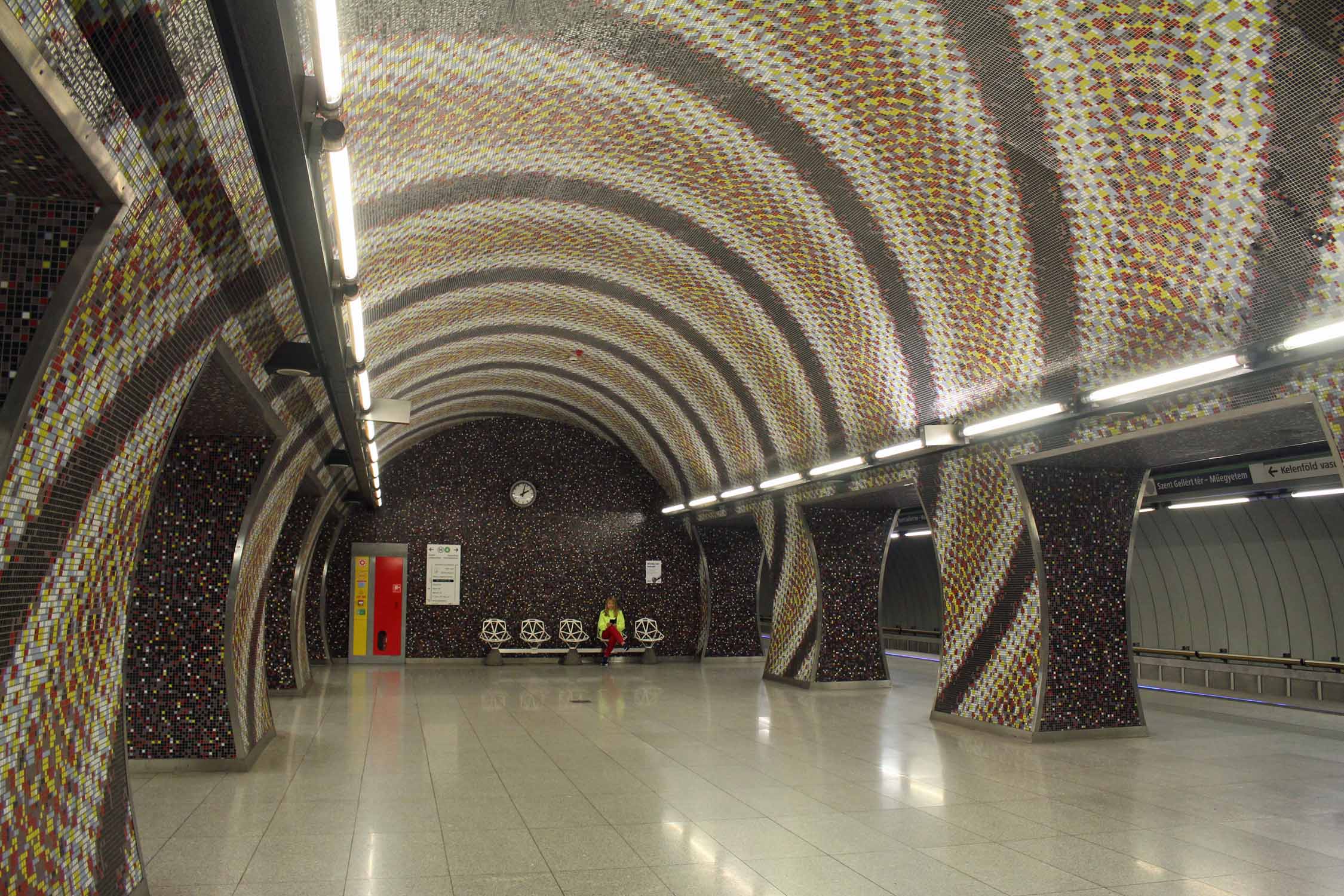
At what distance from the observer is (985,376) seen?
935 centimetres

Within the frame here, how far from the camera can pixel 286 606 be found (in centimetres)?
1498

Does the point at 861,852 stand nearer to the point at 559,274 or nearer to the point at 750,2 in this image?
the point at 750,2

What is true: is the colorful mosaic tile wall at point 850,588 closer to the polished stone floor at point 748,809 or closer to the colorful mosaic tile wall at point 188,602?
the polished stone floor at point 748,809

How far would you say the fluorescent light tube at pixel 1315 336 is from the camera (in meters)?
5.71

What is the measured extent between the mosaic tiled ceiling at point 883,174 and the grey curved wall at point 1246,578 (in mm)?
6798

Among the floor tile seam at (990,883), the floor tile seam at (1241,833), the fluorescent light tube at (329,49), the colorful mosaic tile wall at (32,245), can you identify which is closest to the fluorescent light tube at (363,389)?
the colorful mosaic tile wall at (32,245)

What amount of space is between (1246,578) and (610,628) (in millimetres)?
11368

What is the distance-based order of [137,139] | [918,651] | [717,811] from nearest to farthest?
1. [137,139]
2. [717,811]
3. [918,651]

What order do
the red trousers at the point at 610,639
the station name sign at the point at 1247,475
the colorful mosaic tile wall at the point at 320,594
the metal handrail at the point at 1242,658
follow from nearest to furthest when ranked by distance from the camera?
the station name sign at the point at 1247,475 → the metal handrail at the point at 1242,658 → the colorful mosaic tile wall at the point at 320,594 → the red trousers at the point at 610,639

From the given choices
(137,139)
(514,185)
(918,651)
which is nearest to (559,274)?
(514,185)

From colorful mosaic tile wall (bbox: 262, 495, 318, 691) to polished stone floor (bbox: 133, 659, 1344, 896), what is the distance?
280cm

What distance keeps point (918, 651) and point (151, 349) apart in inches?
816

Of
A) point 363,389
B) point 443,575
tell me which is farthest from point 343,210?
point 443,575

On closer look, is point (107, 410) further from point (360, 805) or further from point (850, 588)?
point (850, 588)
